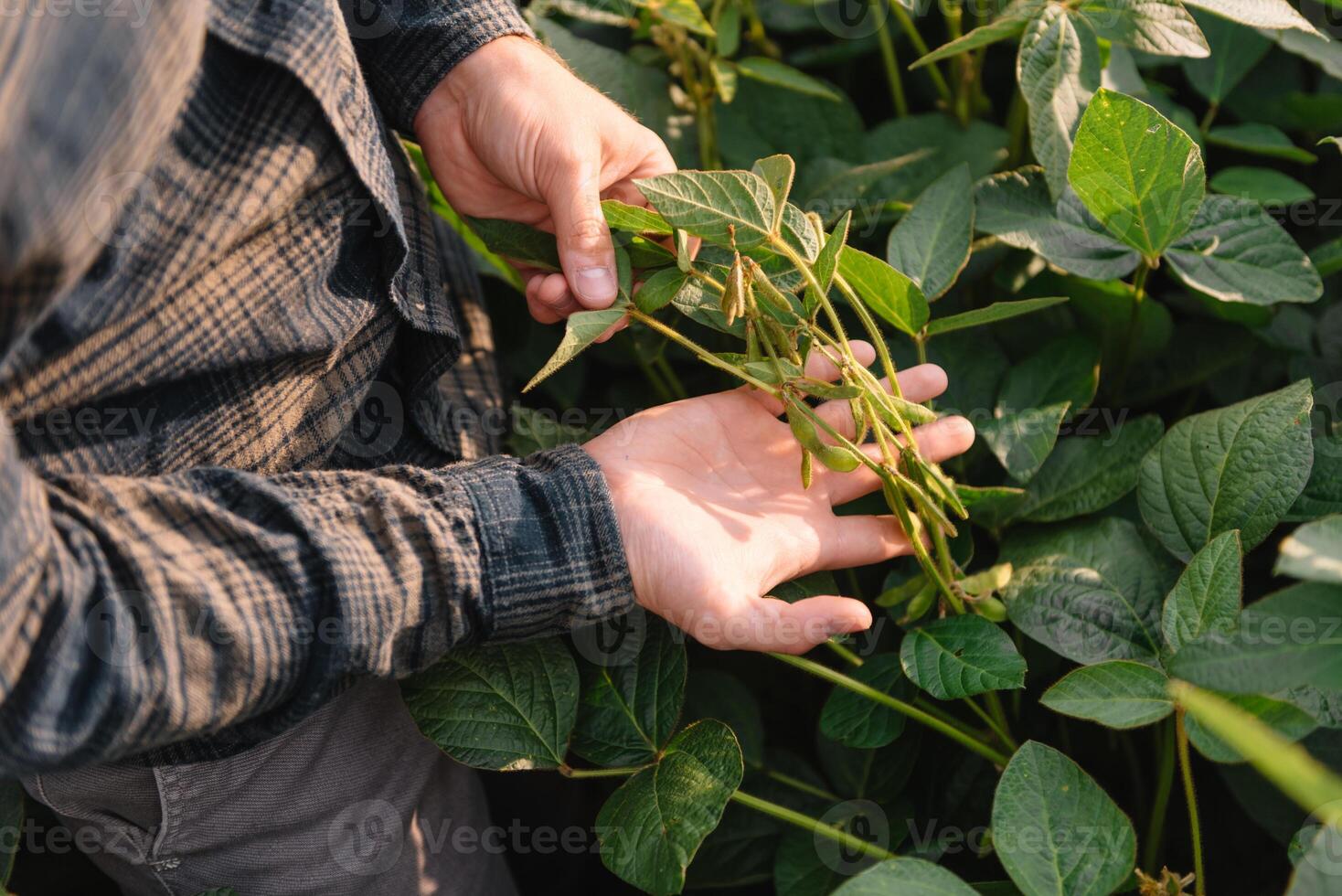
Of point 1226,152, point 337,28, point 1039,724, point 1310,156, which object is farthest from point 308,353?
point 1226,152

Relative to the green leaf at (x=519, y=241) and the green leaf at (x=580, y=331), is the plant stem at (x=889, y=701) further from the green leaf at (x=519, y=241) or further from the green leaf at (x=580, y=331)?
the green leaf at (x=519, y=241)

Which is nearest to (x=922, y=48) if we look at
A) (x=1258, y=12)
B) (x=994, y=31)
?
(x=994, y=31)

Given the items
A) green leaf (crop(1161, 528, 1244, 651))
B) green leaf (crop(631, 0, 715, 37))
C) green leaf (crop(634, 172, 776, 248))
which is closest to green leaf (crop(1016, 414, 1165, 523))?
green leaf (crop(1161, 528, 1244, 651))

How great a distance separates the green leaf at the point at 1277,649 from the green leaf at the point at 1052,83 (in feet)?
1.37

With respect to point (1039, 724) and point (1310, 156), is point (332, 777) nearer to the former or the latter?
point (1039, 724)

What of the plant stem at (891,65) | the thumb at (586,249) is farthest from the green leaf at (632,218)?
the plant stem at (891,65)

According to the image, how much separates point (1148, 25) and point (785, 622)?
60 centimetres

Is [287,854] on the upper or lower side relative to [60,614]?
lower

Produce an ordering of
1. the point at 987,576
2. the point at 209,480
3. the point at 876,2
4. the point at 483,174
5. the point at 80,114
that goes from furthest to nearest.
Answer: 1. the point at 876,2
2. the point at 483,174
3. the point at 987,576
4. the point at 209,480
5. the point at 80,114

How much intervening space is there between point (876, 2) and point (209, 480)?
84 centimetres

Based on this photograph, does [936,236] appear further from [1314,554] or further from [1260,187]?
[1314,554]

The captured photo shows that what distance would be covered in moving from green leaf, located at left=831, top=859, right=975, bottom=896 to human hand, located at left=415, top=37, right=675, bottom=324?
444 millimetres

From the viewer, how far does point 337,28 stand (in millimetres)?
734

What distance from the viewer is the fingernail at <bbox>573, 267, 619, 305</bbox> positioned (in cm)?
79
